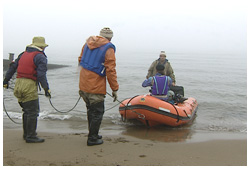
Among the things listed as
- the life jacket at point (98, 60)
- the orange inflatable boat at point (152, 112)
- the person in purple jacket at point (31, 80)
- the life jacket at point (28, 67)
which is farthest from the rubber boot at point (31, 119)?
the orange inflatable boat at point (152, 112)

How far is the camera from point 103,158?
3412mm

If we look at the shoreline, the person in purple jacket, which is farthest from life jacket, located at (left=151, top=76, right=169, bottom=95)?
the person in purple jacket

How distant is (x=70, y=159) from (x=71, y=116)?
402 centimetres

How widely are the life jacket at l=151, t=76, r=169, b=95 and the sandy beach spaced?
5.95ft

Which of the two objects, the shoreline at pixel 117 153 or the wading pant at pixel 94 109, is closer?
the shoreline at pixel 117 153

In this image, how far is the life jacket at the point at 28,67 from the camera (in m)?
4.04

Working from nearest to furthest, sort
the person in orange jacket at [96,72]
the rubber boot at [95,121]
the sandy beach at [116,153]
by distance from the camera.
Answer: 1. the sandy beach at [116,153]
2. the person in orange jacket at [96,72]
3. the rubber boot at [95,121]

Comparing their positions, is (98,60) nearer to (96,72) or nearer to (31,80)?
(96,72)

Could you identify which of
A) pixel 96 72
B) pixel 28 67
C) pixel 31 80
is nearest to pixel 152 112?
pixel 96 72

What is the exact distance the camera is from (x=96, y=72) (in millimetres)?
3979

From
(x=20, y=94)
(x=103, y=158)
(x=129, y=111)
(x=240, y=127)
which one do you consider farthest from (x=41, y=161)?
(x=240, y=127)

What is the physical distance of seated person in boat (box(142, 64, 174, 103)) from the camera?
19.2 feet

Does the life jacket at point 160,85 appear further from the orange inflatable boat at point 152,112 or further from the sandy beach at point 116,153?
the sandy beach at point 116,153

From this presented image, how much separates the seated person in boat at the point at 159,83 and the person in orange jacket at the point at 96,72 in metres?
1.98
